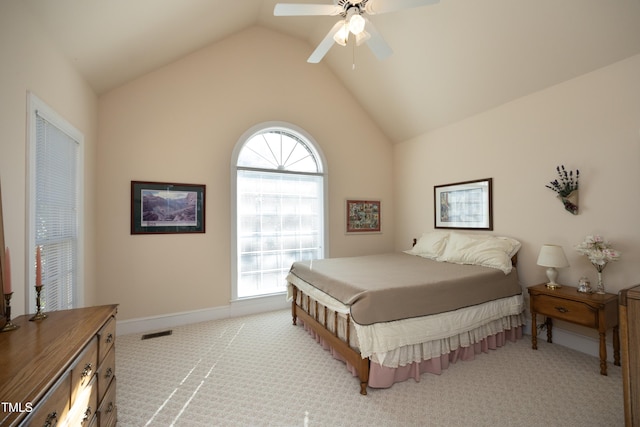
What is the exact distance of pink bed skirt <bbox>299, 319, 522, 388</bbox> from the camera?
7.07ft

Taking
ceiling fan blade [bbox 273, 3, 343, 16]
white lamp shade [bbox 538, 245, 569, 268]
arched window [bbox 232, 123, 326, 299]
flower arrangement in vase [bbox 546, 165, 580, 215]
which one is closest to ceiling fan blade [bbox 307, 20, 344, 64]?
ceiling fan blade [bbox 273, 3, 343, 16]

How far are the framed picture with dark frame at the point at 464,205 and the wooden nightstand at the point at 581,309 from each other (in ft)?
3.52

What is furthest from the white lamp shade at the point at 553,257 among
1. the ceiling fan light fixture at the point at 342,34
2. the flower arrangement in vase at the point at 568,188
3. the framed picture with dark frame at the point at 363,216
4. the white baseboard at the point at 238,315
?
the ceiling fan light fixture at the point at 342,34

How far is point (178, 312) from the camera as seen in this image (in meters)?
3.48

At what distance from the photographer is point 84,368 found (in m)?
1.27

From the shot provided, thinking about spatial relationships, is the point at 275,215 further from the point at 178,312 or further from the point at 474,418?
the point at 474,418

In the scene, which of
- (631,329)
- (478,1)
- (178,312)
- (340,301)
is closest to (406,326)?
(340,301)

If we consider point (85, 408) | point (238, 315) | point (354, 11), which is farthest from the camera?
point (238, 315)

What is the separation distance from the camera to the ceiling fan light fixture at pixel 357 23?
2.14m

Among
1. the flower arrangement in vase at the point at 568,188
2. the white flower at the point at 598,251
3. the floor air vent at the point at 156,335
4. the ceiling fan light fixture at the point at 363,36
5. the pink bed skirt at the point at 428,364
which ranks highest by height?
the ceiling fan light fixture at the point at 363,36

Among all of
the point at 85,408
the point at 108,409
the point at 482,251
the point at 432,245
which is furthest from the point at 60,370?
the point at 432,245

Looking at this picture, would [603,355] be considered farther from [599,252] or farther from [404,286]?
[404,286]

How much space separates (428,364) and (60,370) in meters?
2.50

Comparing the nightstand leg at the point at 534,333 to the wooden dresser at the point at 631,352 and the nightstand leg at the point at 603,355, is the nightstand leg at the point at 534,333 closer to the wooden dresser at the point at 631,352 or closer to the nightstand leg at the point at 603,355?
the nightstand leg at the point at 603,355
